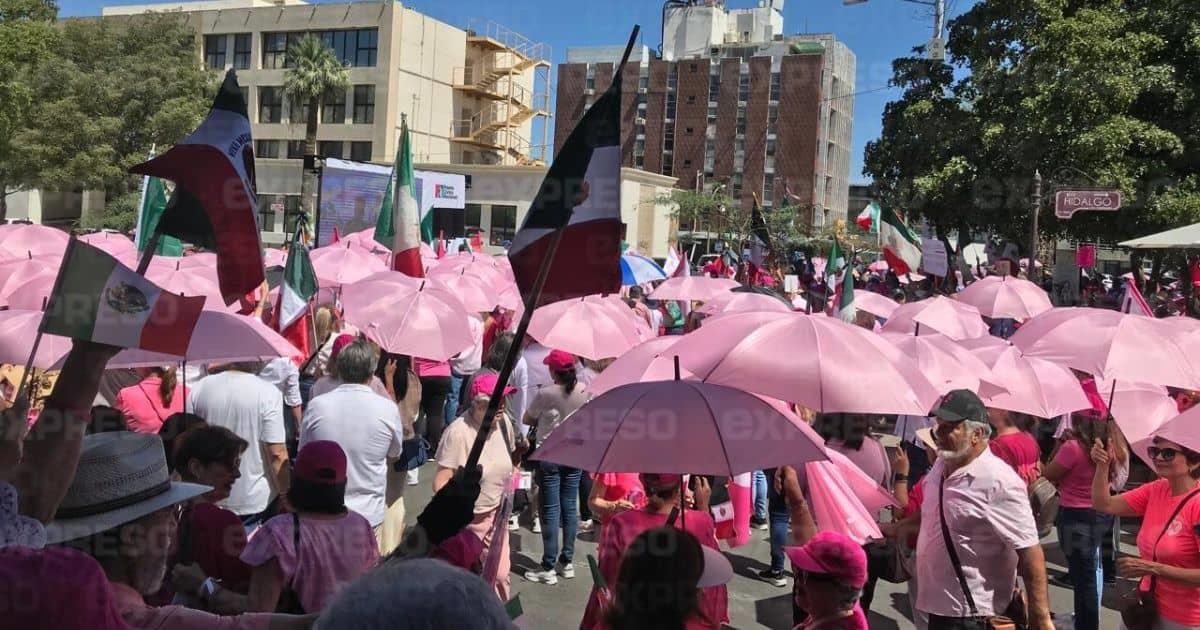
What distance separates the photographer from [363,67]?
50844 mm

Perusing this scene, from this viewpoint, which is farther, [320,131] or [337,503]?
[320,131]

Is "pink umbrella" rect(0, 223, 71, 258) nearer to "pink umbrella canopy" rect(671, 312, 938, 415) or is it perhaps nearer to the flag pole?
"pink umbrella canopy" rect(671, 312, 938, 415)

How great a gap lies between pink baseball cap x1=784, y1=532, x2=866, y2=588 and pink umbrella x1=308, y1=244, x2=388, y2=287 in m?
7.69

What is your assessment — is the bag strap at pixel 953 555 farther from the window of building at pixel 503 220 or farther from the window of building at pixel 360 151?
the window of building at pixel 360 151

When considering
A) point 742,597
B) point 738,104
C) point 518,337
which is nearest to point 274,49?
point 738,104

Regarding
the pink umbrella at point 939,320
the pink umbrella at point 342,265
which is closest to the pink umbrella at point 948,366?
the pink umbrella at point 939,320

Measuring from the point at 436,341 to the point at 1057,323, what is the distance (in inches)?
165

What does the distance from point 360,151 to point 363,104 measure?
2.42 meters

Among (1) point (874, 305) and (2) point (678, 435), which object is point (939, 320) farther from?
(2) point (678, 435)

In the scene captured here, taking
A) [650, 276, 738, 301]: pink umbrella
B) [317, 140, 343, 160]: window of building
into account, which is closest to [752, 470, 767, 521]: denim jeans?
[650, 276, 738, 301]: pink umbrella

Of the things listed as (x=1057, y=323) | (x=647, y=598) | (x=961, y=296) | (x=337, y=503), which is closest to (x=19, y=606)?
(x=647, y=598)

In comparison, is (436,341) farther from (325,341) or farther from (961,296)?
(961,296)

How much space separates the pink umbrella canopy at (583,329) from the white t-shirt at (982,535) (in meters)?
3.39

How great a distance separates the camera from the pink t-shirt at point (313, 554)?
329cm
